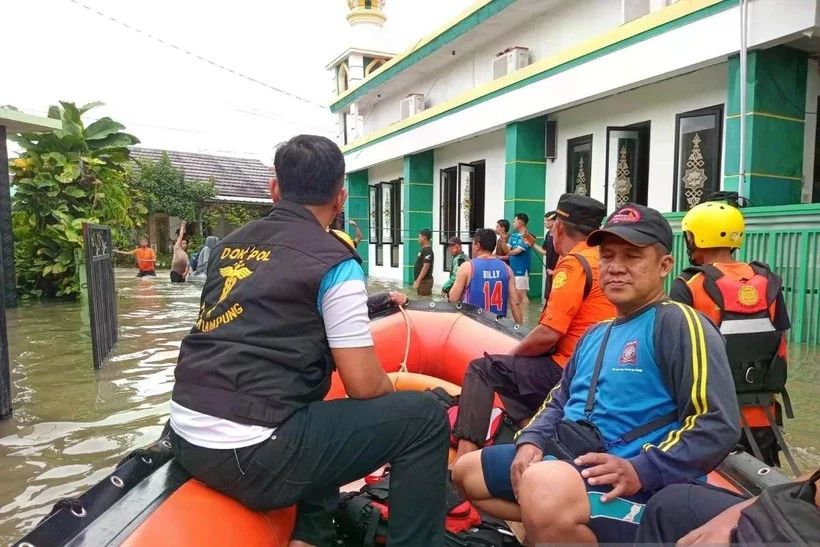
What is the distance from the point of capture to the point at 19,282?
10102mm

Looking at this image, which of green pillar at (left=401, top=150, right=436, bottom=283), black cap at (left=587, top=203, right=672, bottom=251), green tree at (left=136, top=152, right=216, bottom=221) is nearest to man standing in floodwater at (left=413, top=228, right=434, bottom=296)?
green pillar at (left=401, top=150, right=436, bottom=283)

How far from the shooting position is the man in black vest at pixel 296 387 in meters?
1.49

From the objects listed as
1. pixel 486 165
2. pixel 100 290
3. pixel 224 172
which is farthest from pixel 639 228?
pixel 224 172

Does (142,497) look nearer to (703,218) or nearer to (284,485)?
(284,485)

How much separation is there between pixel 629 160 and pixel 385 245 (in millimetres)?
8547

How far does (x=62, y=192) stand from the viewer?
9359mm

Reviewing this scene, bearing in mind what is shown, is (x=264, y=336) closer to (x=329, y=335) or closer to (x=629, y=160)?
(x=329, y=335)

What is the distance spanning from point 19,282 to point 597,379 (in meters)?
11.4

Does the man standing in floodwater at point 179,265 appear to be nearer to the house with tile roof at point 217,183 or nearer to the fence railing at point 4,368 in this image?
the house with tile roof at point 217,183

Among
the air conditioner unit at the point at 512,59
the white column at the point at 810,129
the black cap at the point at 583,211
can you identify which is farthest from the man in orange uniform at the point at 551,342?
the air conditioner unit at the point at 512,59

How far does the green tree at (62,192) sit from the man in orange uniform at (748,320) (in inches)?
371

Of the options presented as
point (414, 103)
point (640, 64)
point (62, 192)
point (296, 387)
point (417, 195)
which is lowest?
point (296, 387)

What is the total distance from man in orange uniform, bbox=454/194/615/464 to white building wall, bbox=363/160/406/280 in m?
10.8

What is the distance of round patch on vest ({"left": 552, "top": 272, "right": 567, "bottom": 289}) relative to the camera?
93.8 inches
